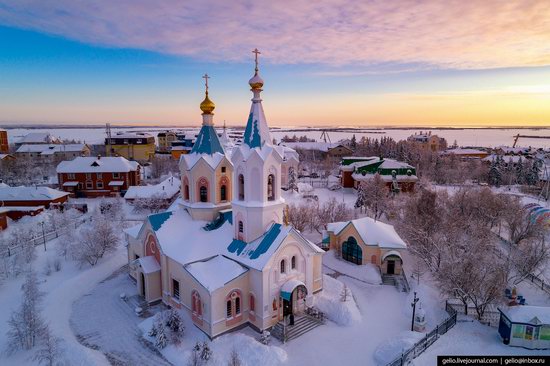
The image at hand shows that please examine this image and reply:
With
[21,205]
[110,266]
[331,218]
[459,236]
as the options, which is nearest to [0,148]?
[21,205]

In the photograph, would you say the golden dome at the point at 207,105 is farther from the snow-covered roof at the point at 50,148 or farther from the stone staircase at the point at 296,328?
the snow-covered roof at the point at 50,148

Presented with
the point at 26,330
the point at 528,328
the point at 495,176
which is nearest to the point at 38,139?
the point at 26,330

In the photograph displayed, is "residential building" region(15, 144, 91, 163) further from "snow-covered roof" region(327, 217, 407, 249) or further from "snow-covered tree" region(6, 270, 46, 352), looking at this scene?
"snow-covered roof" region(327, 217, 407, 249)

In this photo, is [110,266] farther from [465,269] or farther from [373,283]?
[465,269]

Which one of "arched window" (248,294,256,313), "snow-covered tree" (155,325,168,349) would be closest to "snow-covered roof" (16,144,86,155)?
"snow-covered tree" (155,325,168,349)

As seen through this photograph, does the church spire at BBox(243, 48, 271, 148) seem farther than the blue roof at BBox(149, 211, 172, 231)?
No

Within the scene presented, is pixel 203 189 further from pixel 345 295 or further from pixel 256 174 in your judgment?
pixel 345 295

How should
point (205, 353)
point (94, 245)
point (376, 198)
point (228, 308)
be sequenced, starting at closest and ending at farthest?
point (205, 353), point (228, 308), point (94, 245), point (376, 198)
